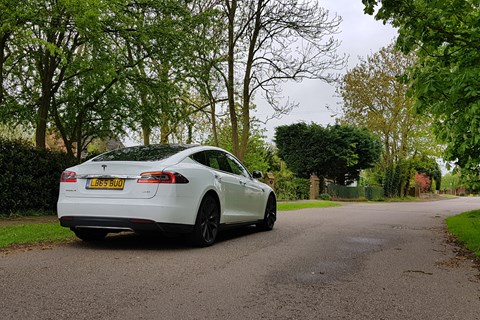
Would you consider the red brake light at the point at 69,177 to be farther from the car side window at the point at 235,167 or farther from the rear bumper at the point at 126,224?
the car side window at the point at 235,167

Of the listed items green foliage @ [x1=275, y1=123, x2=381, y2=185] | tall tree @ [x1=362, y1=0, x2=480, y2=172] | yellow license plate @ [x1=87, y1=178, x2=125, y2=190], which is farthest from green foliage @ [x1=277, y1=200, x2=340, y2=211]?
yellow license plate @ [x1=87, y1=178, x2=125, y2=190]

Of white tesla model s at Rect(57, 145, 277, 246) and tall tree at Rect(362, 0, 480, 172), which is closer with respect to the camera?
tall tree at Rect(362, 0, 480, 172)

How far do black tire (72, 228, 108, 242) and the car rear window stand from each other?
1.14m

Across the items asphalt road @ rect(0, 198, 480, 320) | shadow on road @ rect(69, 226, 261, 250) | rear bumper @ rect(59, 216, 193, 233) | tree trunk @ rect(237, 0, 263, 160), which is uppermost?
tree trunk @ rect(237, 0, 263, 160)

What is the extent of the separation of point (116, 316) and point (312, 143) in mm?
34063

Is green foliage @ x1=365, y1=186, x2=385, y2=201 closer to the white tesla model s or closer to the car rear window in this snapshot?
the white tesla model s

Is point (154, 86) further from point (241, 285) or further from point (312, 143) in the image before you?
point (312, 143)

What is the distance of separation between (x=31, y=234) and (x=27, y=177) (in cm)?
401

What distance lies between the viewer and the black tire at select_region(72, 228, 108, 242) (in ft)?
23.5

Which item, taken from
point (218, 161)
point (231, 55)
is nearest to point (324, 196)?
point (231, 55)

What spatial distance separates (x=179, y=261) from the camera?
5785mm

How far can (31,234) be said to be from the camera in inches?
311

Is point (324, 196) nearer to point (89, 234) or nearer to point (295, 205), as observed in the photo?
point (295, 205)

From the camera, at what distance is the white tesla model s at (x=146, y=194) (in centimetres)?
620
